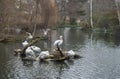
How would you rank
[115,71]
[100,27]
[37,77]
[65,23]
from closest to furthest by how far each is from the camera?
[37,77], [115,71], [100,27], [65,23]

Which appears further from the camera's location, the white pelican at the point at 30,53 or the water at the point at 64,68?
the white pelican at the point at 30,53

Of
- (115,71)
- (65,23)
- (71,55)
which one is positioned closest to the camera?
(115,71)

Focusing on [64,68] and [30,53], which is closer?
[64,68]

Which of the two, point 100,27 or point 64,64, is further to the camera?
point 100,27

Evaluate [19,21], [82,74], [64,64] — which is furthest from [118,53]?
[19,21]

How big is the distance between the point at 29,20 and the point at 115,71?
25.8 m

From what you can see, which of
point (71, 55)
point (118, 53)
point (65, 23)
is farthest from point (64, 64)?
point (65, 23)

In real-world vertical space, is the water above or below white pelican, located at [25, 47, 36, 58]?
below

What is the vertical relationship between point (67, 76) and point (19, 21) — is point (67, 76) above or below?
below

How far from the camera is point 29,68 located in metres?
21.4

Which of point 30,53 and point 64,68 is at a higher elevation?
point 30,53

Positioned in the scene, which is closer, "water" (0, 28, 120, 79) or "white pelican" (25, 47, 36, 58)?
"water" (0, 28, 120, 79)

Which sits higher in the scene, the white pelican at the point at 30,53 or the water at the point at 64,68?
the white pelican at the point at 30,53

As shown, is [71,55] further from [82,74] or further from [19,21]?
[19,21]
